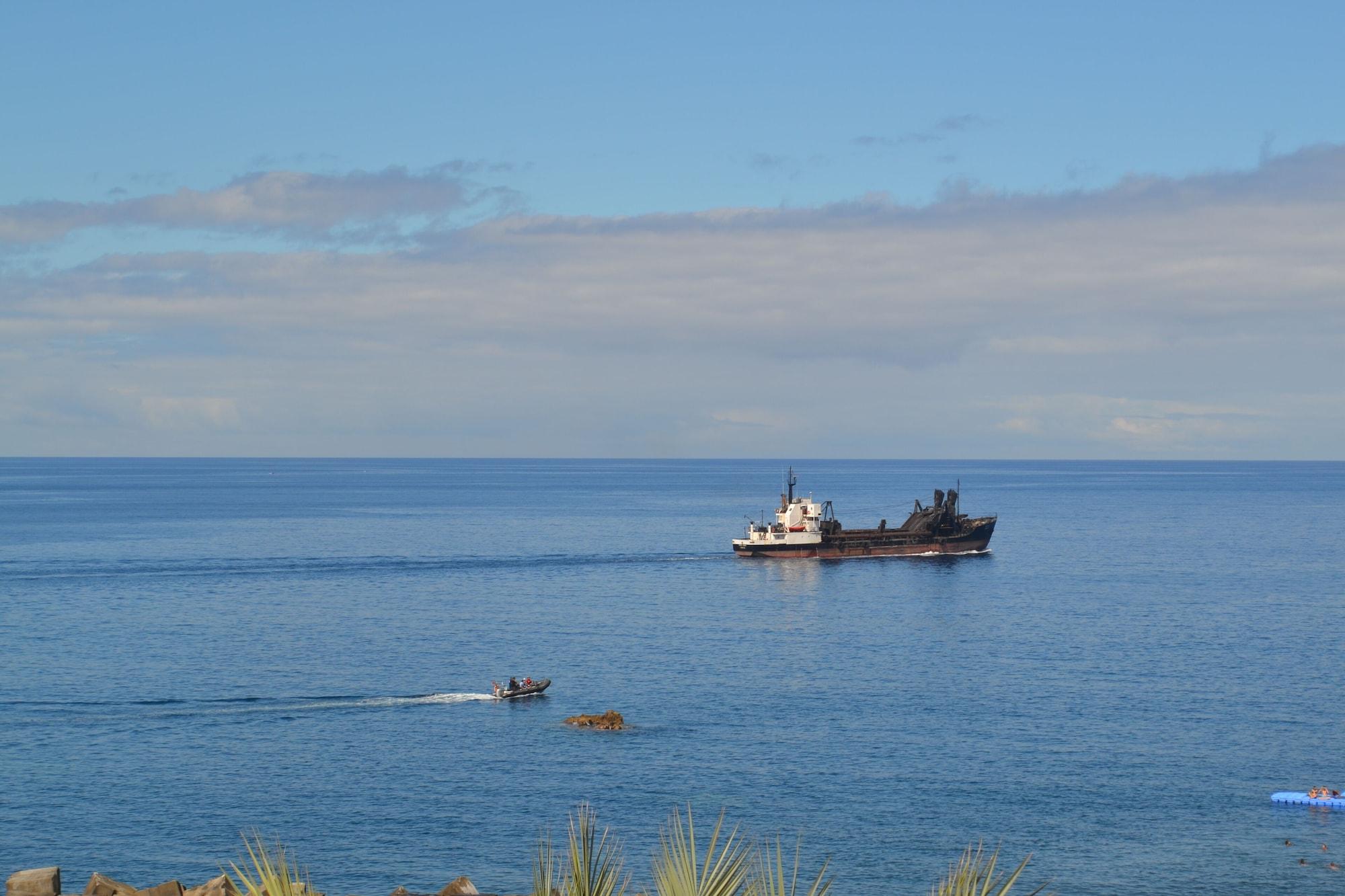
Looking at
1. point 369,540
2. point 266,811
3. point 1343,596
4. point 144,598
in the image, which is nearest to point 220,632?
point 144,598

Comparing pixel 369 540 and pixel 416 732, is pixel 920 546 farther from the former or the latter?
pixel 416 732

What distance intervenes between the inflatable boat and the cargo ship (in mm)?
85669

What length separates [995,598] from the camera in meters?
133

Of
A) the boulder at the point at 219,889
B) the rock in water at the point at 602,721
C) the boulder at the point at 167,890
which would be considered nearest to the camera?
the boulder at the point at 219,889

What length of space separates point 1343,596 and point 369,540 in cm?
13169

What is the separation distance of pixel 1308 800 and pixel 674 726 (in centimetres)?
3178

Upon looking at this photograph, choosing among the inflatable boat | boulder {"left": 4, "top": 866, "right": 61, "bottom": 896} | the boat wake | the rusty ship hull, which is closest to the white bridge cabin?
the rusty ship hull

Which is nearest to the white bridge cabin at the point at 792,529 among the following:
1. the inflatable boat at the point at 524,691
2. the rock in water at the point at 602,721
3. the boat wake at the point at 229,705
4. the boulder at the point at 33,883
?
the inflatable boat at the point at 524,691

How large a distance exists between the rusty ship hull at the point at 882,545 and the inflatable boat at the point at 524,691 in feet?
281

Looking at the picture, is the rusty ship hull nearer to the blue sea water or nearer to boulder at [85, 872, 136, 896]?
the blue sea water

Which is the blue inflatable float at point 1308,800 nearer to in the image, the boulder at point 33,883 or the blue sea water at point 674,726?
the blue sea water at point 674,726

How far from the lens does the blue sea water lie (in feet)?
174

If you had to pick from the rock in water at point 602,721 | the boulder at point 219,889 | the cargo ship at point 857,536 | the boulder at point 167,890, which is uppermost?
the cargo ship at point 857,536

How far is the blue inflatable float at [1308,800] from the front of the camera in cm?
5834
